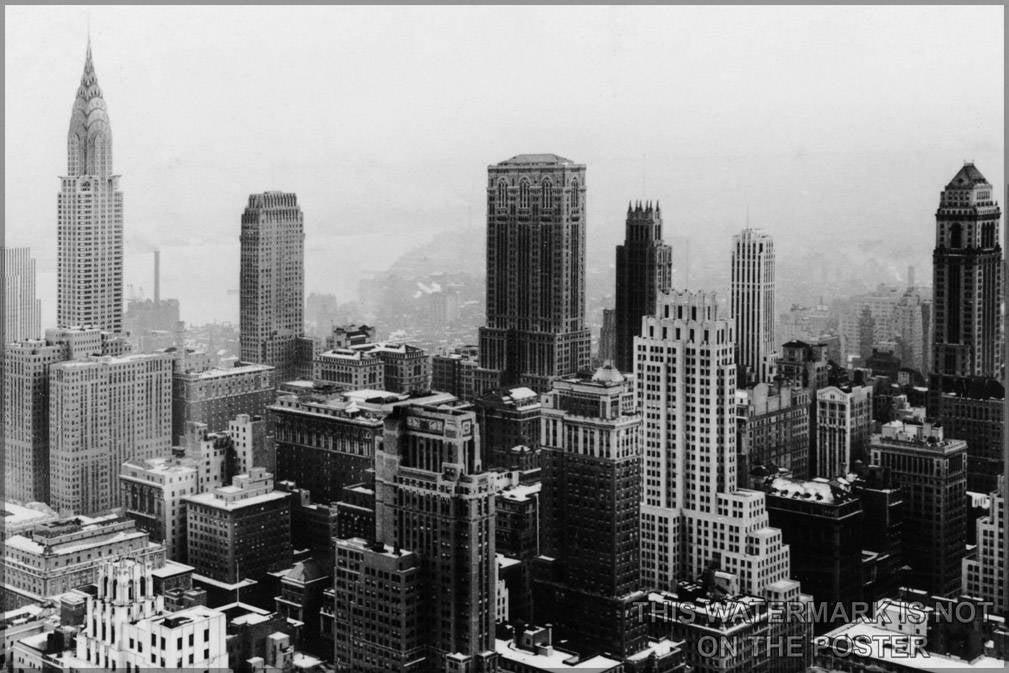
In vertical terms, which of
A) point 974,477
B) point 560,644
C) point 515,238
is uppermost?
point 515,238

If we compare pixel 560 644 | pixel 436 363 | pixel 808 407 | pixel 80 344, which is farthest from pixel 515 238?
pixel 560 644

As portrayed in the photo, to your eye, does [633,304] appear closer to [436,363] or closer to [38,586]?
[436,363]

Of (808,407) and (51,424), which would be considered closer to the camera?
(51,424)

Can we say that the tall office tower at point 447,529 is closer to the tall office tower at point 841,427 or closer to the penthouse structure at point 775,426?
the penthouse structure at point 775,426

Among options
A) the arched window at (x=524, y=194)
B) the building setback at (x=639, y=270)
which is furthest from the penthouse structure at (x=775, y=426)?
the arched window at (x=524, y=194)

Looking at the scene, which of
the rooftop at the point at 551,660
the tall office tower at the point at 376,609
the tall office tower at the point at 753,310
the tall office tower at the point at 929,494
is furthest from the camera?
the tall office tower at the point at 753,310

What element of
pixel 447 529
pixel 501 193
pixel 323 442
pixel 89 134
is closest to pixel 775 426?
A: pixel 501 193

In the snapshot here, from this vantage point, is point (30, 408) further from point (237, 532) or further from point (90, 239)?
point (237, 532)
